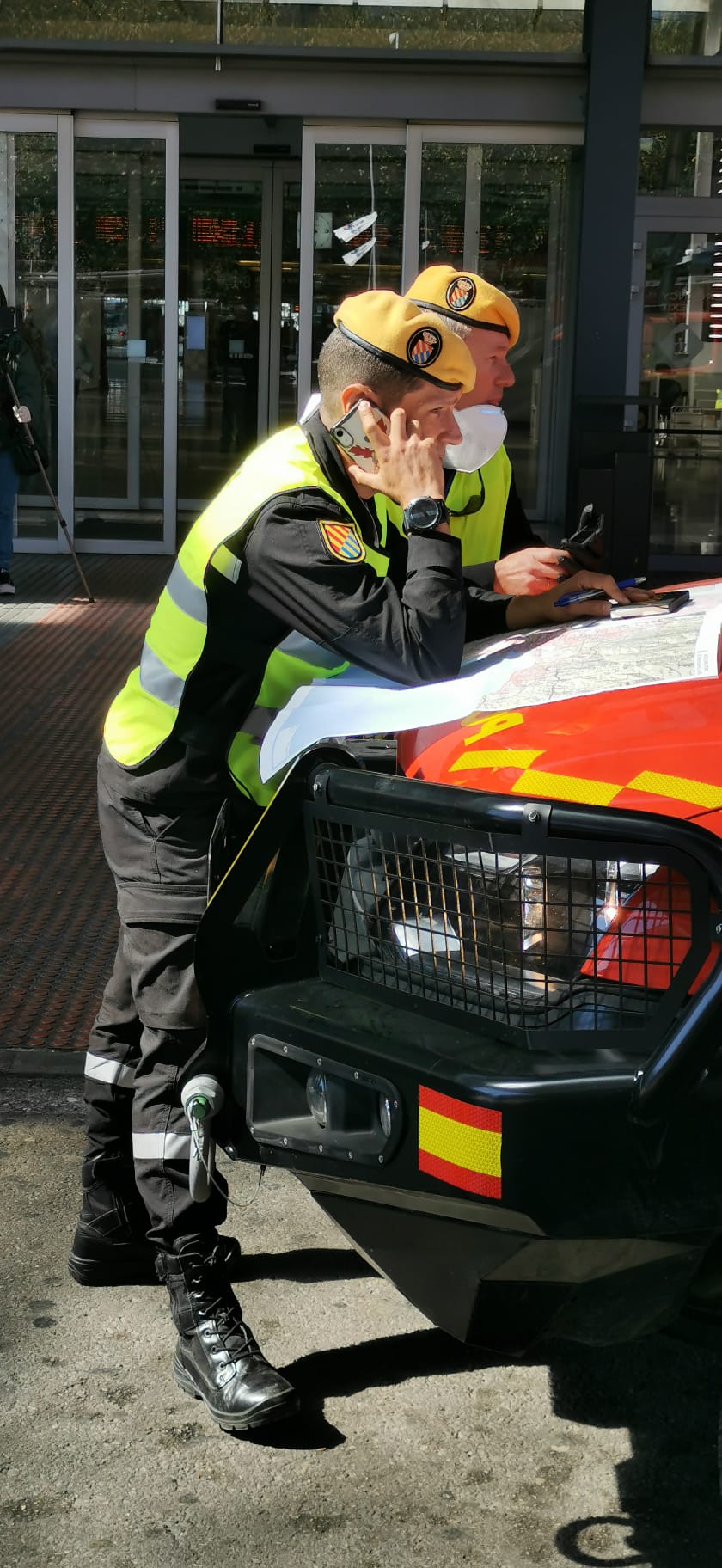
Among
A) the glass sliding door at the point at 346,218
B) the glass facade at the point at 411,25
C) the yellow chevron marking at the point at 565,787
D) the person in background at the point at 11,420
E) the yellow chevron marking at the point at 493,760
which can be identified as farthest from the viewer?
the glass sliding door at the point at 346,218

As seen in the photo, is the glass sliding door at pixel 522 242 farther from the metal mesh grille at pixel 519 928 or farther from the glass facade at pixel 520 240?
the metal mesh grille at pixel 519 928

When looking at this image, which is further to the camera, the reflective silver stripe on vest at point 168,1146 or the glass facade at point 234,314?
the glass facade at point 234,314

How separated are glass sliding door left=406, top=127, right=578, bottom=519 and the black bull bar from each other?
1145cm

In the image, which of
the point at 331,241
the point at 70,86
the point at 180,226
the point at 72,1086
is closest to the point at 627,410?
the point at 331,241

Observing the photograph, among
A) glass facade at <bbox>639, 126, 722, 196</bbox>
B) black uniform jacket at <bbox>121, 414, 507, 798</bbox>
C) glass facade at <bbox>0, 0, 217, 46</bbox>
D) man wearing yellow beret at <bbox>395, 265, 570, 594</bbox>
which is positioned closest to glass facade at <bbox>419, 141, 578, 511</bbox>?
glass facade at <bbox>639, 126, 722, 196</bbox>

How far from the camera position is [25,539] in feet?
45.3

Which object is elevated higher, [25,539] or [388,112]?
[388,112]

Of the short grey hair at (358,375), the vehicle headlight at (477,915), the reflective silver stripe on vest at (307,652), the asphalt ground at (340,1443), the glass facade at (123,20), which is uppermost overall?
the glass facade at (123,20)

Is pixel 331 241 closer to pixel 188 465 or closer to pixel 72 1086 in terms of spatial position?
pixel 188 465

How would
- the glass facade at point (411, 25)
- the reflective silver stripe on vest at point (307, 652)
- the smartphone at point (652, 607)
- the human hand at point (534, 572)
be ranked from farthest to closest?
the glass facade at point (411, 25) → the human hand at point (534, 572) → the smartphone at point (652, 607) → the reflective silver stripe on vest at point (307, 652)

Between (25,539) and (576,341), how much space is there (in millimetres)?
4819

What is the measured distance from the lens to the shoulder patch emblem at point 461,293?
12.5ft

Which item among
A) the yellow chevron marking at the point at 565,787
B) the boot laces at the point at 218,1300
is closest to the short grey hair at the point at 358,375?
the yellow chevron marking at the point at 565,787

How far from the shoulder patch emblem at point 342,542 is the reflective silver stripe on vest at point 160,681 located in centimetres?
40
